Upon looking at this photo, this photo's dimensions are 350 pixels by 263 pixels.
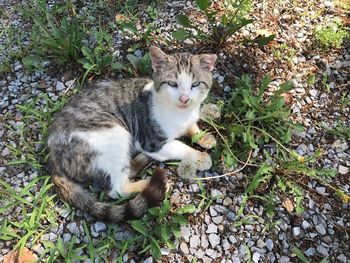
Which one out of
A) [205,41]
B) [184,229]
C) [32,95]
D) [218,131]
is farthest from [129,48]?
[184,229]

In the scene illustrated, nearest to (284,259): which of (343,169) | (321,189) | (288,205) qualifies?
(288,205)

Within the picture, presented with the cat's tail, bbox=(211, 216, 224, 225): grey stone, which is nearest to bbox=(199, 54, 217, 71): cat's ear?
the cat's tail

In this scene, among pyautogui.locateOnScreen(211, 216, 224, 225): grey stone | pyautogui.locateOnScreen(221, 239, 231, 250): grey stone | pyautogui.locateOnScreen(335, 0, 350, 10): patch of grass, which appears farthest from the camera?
pyautogui.locateOnScreen(335, 0, 350, 10): patch of grass

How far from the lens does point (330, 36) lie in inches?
137

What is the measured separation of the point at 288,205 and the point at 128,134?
1.27 metres

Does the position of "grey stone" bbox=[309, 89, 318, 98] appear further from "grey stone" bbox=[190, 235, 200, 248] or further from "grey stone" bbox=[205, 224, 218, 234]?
"grey stone" bbox=[190, 235, 200, 248]

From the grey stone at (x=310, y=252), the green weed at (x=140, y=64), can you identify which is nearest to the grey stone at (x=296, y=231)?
the grey stone at (x=310, y=252)

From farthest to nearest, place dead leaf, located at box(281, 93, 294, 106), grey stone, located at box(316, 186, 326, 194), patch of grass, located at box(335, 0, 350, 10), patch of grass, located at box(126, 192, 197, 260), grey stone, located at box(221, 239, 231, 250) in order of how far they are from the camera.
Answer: patch of grass, located at box(335, 0, 350, 10) < dead leaf, located at box(281, 93, 294, 106) < grey stone, located at box(316, 186, 326, 194) < grey stone, located at box(221, 239, 231, 250) < patch of grass, located at box(126, 192, 197, 260)

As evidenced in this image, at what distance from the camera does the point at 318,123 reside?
3.16 m

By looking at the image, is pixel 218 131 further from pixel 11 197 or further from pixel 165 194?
pixel 11 197

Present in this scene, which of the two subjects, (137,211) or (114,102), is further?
(114,102)

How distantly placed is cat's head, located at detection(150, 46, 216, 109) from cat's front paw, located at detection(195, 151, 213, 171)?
0.41m

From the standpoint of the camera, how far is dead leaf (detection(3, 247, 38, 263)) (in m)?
2.47

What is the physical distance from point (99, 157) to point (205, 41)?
5.21 feet
